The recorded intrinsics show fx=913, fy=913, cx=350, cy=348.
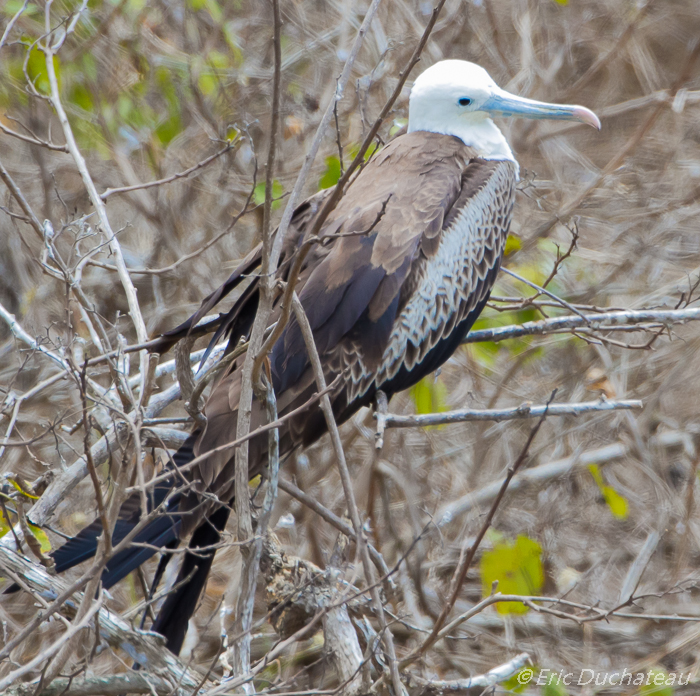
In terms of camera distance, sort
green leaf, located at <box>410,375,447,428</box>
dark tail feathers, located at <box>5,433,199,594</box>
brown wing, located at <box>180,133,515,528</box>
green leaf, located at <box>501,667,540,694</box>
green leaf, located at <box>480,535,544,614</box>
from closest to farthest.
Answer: dark tail feathers, located at <box>5,433,199,594</box>, brown wing, located at <box>180,133,515,528</box>, green leaf, located at <box>501,667,540,694</box>, green leaf, located at <box>480,535,544,614</box>, green leaf, located at <box>410,375,447,428</box>

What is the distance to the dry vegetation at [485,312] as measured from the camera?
11.8ft

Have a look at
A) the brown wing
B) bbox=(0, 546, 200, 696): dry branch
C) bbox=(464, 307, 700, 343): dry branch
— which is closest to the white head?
the brown wing

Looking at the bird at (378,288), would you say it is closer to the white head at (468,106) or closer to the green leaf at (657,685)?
the white head at (468,106)

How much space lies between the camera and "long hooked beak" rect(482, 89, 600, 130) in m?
2.96

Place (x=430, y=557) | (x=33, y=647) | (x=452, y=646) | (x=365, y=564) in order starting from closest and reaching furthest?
(x=365, y=564), (x=33, y=647), (x=452, y=646), (x=430, y=557)

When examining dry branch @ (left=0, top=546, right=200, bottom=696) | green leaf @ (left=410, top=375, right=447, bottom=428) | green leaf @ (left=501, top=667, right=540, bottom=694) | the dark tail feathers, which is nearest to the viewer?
dry branch @ (left=0, top=546, right=200, bottom=696)

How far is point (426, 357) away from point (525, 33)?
2.27m

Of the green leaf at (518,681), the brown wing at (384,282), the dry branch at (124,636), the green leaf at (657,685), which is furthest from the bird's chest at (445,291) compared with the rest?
the green leaf at (657,685)

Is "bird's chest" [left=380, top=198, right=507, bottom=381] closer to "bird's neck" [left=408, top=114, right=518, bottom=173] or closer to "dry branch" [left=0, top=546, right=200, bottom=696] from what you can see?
"bird's neck" [left=408, top=114, right=518, bottom=173]

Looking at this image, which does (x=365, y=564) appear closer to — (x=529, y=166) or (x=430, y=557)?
(x=430, y=557)

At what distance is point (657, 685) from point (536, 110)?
1.96m

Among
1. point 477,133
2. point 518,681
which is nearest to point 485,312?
point 477,133

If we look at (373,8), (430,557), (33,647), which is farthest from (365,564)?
(430,557)

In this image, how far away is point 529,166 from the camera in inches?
170
